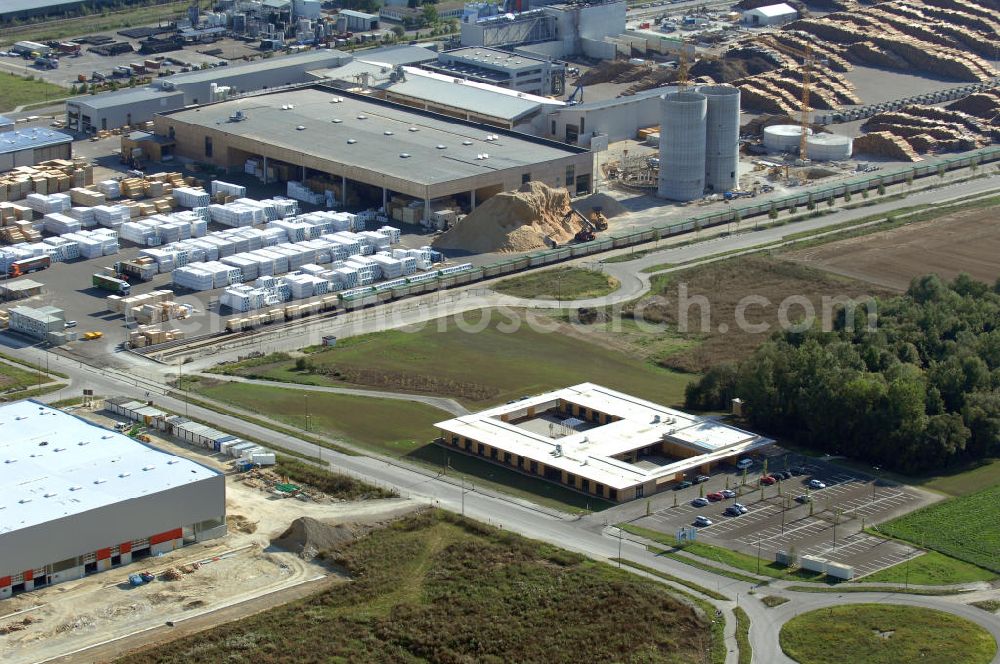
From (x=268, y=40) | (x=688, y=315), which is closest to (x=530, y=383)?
(x=688, y=315)

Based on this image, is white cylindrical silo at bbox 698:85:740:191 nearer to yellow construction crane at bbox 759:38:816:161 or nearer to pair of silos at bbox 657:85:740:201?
pair of silos at bbox 657:85:740:201

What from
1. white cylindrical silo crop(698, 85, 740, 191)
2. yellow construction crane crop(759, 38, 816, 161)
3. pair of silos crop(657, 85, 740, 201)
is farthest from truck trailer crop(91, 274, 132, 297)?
yellow construction crane crop(759, 38, 816, 161)

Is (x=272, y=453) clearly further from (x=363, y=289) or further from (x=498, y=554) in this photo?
(x=363, y=289)

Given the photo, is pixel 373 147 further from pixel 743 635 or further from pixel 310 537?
pixel 743 635

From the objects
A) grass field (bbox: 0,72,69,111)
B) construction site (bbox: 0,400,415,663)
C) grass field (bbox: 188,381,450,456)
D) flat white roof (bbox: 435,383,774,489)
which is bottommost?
grass field (bbox: 188,381,450,456)

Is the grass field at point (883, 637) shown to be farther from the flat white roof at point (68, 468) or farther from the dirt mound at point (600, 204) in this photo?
the dirt mound at point (600, 204)

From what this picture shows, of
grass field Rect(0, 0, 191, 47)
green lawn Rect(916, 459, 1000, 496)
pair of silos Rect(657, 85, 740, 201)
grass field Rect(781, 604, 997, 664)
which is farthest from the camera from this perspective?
grass field Rect(0, 0, 191, 47)
